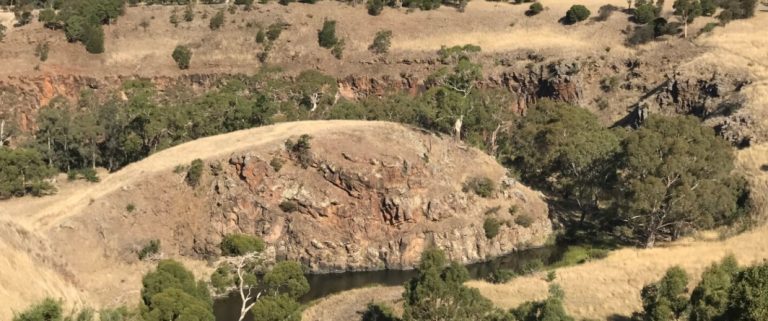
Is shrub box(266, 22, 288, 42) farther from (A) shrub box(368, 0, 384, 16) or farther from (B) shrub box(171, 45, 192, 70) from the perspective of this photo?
(A) shrub box(368, 0, 384, 16)

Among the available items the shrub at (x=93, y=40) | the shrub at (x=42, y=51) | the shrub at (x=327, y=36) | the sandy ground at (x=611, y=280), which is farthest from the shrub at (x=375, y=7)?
the sandy ground at (x=611, y=280)

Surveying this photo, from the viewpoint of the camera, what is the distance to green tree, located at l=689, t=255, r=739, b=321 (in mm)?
39750

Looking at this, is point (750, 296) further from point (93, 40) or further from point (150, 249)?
point (93, 40)

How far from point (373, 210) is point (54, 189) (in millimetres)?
35747

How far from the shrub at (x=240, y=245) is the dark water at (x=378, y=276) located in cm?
491

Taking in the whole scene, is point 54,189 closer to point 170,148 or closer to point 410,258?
point 170,148

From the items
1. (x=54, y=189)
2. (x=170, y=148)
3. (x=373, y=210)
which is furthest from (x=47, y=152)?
(x=373, y=210)

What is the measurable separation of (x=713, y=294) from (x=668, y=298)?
552 cm

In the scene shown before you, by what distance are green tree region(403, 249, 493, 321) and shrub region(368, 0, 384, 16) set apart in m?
99.8

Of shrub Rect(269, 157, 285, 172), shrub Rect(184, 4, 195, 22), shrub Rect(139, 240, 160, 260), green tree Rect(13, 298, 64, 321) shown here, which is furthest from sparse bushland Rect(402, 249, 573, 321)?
shrub Rect(184, 4, 195, 22)

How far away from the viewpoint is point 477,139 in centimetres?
9356

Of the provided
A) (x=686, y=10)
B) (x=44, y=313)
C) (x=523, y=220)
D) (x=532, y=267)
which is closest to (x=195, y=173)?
(x=523, y=220)

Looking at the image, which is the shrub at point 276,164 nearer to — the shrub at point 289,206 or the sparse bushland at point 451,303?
the shrub at point 289,206

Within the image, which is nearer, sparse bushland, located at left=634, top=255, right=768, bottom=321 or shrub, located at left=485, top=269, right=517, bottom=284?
sparse bushland, located at left=634, top=255, right=768, bottom=321
